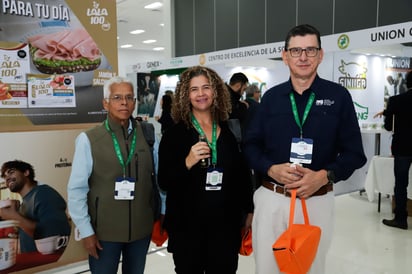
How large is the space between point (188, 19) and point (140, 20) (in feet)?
13.0

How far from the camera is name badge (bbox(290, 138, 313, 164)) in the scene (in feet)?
5.03

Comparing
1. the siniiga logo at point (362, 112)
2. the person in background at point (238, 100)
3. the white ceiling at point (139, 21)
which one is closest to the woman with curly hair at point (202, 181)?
the person in background at point (238, 100)

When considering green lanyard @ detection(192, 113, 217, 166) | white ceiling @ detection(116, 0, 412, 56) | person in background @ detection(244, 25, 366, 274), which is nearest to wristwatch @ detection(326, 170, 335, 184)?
person in background @ detection(244, 25, 366, 274)

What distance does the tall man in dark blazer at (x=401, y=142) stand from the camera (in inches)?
167

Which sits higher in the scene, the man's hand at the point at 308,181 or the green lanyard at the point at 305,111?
the green lanyard at the point at 305,111

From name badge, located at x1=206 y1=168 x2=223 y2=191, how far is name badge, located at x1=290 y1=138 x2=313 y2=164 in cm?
32

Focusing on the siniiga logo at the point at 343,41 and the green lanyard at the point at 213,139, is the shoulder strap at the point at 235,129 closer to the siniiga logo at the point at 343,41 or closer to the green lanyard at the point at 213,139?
the green lanyard at the point at 213,139

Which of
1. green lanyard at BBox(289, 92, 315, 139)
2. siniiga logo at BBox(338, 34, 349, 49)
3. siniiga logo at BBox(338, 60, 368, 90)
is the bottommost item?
green lanyard at BBox(289, 92, 315, 139)

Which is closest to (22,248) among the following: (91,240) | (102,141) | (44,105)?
(44,105)

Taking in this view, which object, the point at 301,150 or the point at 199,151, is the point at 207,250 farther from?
the point at 301,150

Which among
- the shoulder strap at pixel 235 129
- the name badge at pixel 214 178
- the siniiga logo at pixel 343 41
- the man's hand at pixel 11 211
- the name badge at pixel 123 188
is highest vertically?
the siniiga logo at pixel 343 41

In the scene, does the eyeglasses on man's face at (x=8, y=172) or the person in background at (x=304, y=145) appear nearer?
the person in background at (x=304, y=145)

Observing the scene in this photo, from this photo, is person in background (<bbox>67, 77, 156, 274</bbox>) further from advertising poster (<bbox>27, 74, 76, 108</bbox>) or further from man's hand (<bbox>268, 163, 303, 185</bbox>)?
advertising poster (<bbox>27, 74, 76, 108</bbox>)

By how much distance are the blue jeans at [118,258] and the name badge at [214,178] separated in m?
0.56
